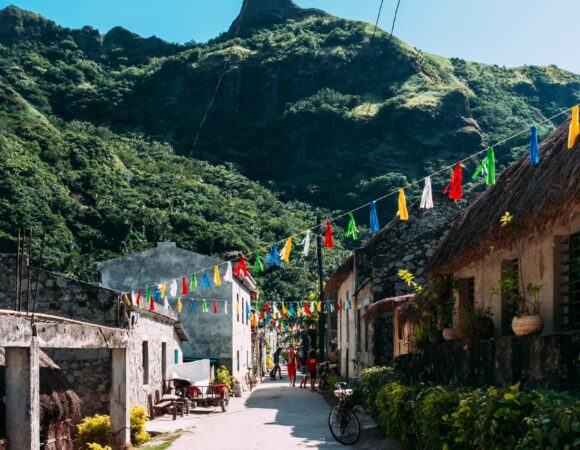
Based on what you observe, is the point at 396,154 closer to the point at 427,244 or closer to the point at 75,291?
the point at 427,244

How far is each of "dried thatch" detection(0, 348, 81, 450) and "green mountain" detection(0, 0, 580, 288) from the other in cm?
2979

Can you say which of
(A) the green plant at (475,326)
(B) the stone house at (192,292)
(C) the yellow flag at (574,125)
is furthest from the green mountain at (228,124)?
(C) the yellow flag at (574,125)

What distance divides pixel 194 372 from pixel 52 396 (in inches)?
596

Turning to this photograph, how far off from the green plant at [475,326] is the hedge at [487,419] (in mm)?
1010

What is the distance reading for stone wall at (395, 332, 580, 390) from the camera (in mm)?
7352

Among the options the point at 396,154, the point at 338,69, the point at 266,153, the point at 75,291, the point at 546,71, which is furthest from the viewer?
the point at 546,71

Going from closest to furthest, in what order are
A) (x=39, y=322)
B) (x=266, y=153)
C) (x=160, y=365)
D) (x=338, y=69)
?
1. (x=39, y=322)
2. (x=160, y=365)
3. (x=266, y=153)
4. (x=338, y=69)

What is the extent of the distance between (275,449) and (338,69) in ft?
270

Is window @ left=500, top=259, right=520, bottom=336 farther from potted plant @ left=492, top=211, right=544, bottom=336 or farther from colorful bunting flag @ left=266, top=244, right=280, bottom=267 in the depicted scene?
colorful bunting flag @ left=266, top=244, right=280, bottom=267

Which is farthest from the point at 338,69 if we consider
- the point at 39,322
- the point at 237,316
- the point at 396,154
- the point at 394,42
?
the point at 39,322

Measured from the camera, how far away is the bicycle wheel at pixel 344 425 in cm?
1503

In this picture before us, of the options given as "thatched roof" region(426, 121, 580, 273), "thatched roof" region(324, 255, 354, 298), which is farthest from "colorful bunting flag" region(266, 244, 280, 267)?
"thatched roof" region(324, 255, 354, 298)

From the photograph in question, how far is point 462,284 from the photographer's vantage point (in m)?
14.5

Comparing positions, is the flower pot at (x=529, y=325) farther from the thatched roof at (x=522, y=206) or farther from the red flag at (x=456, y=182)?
the red flag at (x=456, y=182)
